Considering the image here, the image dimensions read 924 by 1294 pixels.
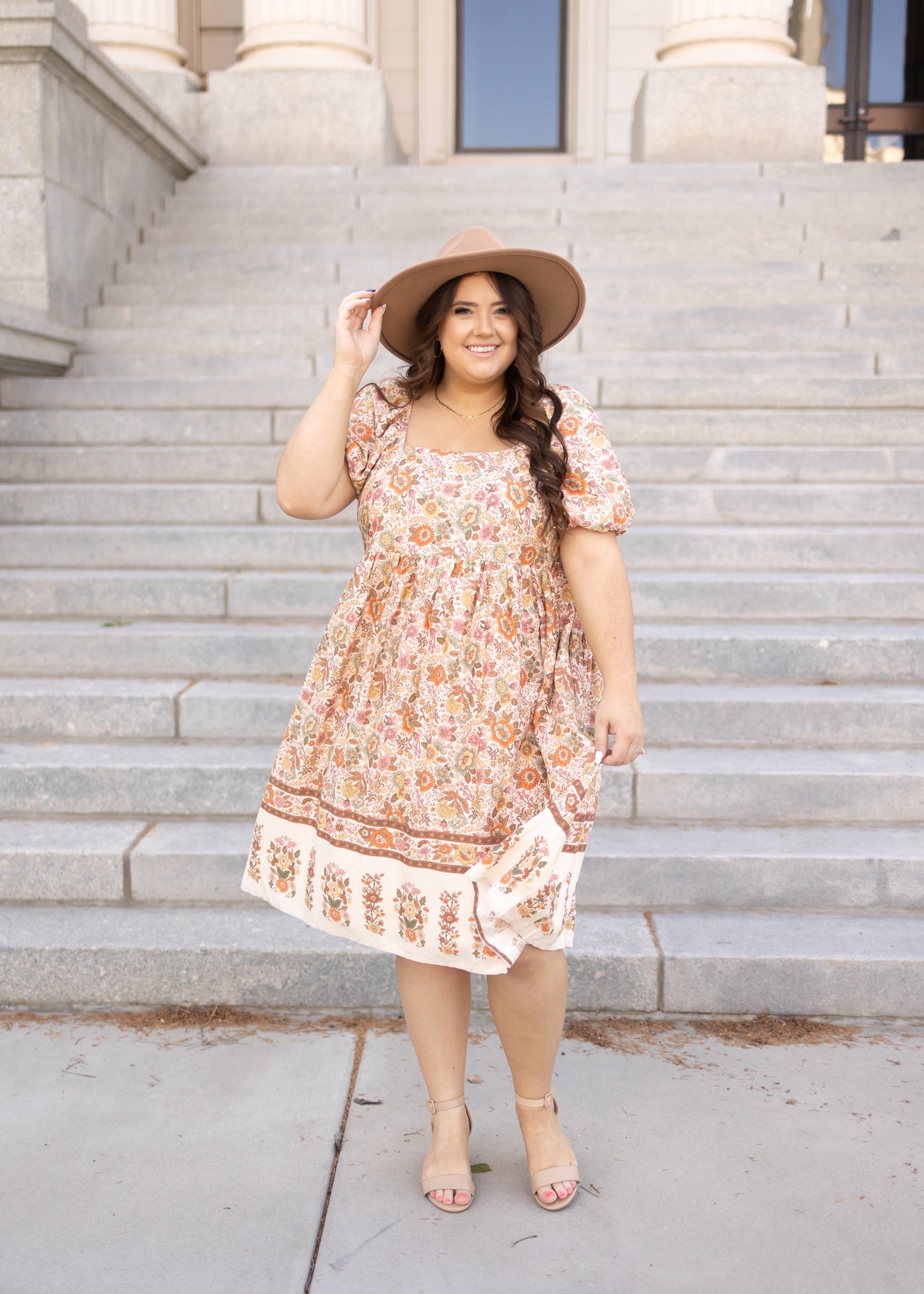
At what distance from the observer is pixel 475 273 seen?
231cm

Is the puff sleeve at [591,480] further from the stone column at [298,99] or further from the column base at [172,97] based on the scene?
the column base at [172,97]

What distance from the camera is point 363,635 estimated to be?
92.6 inches

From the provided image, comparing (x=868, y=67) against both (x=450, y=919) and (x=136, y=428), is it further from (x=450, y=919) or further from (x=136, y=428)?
(x=450, y=919)

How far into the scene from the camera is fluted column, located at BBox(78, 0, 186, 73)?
348 inches

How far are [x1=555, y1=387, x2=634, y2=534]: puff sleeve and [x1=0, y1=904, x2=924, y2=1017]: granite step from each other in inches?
56.1

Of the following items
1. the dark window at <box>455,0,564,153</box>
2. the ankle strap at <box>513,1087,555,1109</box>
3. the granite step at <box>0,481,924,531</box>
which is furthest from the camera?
the dark window at <box>455,0,564,153</box>

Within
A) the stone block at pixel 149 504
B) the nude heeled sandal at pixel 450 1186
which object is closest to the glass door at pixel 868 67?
the stone block at pixel 149 504

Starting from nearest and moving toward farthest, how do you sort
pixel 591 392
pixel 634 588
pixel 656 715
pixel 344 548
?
pixel 656 715 < pixel 634 588 < pixel 344 548 < pixel 591 392

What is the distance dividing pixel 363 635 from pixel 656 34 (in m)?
10.1

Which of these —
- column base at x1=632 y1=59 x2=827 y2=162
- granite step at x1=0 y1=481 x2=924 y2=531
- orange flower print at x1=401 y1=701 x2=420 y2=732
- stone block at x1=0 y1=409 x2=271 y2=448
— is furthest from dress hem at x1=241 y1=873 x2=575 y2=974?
column base at x1=632 y1=59 x2=827 y2=162

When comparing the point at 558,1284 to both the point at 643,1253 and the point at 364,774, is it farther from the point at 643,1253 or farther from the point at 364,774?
the point at 364,774

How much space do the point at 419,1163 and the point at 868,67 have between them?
11.5 m

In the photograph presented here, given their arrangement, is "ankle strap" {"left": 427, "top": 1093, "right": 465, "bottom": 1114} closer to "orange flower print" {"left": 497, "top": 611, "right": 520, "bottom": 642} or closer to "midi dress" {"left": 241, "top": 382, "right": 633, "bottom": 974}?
"midi dress" {"left": 241, "top": 382, "right": 633, "bottom": 974}

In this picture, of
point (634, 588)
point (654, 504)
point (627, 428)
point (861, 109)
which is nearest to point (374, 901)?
point (634, 588)
